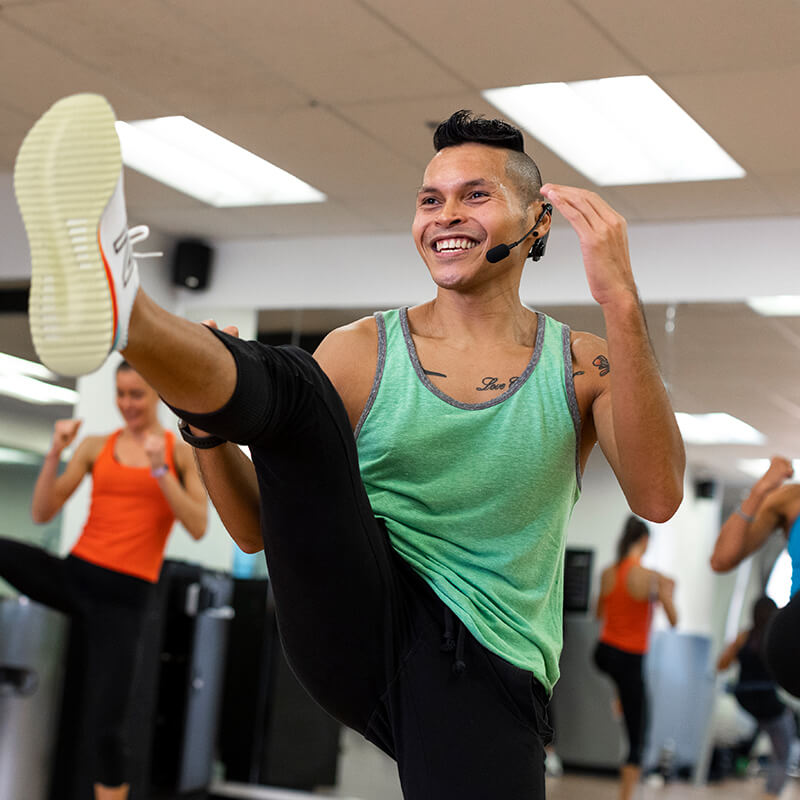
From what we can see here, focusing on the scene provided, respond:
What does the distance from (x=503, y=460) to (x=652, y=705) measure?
11.9 ft

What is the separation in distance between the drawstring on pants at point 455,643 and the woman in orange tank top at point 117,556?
2.18 metres

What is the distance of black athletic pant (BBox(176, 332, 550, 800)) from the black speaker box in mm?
4419

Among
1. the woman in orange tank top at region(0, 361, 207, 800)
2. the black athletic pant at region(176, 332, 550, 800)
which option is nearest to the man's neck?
the black athletic pant at region(176, 332, 550, 800)

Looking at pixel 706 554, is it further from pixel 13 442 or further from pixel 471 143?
pixel 471 143

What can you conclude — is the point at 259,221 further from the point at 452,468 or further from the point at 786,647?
the point at 452,468

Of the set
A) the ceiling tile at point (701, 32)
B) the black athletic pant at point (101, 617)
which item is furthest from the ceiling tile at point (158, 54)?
the black athletic pant at point (101, 617)

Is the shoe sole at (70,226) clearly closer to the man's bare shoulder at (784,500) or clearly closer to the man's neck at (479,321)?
the man's neck at (479,321)

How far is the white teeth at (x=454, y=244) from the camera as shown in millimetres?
1926

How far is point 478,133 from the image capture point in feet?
6.48

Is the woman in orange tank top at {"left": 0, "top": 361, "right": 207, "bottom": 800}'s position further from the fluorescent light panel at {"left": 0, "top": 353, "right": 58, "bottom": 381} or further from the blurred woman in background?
the blurred woman in background

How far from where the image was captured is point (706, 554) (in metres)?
5.09

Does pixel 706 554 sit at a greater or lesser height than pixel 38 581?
greater

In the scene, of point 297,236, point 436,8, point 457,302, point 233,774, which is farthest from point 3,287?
point 457,302

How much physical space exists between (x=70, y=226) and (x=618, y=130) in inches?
127
